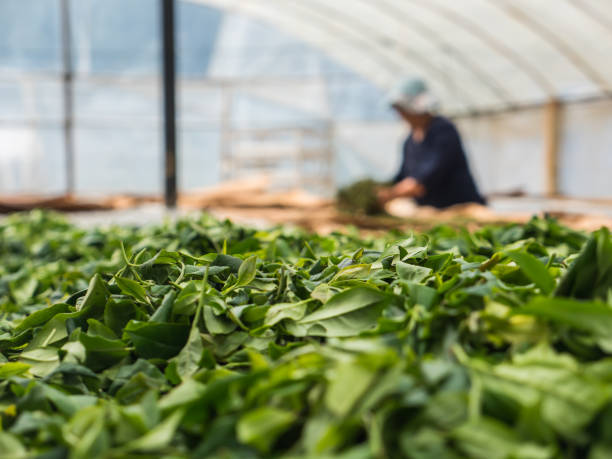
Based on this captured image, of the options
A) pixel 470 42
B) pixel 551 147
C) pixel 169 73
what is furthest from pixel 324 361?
pixel 551 147

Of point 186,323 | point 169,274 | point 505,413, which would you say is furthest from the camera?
point 169,274

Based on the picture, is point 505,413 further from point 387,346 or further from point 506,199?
point 506,199

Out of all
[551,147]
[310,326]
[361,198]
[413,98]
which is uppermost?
[413,98]

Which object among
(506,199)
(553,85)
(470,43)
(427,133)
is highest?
(470,43)

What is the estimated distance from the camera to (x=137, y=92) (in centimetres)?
1392

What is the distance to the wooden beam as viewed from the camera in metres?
11.2

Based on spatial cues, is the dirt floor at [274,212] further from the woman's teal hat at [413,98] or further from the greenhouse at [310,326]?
the woman's teal hat at [413,98]

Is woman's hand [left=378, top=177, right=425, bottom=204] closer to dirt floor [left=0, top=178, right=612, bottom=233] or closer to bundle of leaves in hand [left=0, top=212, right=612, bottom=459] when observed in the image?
dirt floor [left=0, top=178, right=612, bottom=233]

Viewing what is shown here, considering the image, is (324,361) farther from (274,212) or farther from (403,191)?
(403,191)

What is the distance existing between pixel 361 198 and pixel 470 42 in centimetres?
668

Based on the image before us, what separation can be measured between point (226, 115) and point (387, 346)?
1449 cm

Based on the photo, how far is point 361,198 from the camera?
4902 mm

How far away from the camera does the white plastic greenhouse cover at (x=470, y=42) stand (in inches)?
336

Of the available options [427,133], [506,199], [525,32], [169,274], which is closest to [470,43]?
[525,32]
